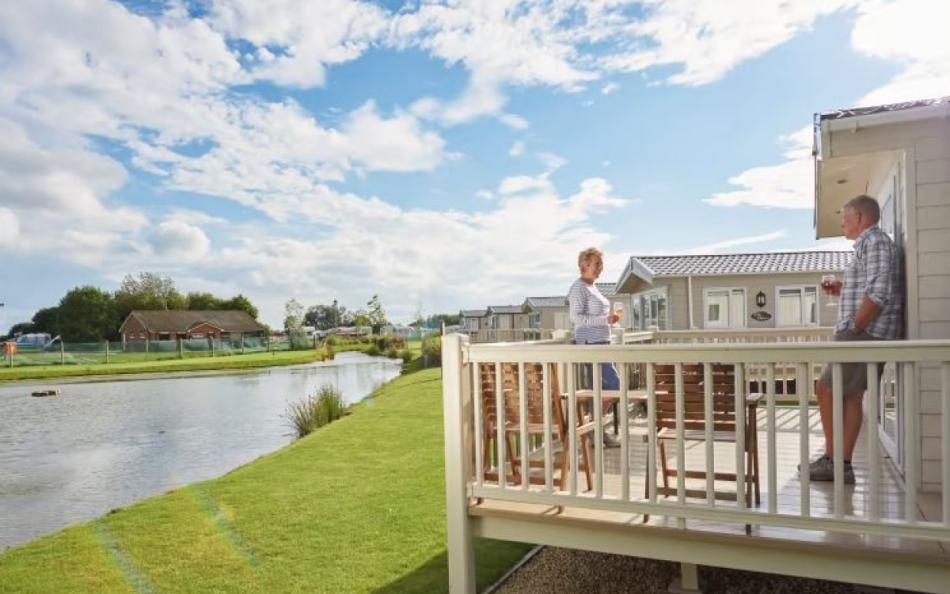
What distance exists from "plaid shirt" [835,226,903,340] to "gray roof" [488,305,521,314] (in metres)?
45.2

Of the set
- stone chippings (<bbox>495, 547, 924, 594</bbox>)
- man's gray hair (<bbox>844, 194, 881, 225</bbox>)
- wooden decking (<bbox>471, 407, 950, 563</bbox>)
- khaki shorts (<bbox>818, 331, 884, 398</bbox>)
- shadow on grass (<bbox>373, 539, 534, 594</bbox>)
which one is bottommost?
shadow on grass (<bbox>373, 539, 534, 594</bbox>)

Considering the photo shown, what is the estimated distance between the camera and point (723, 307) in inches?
736

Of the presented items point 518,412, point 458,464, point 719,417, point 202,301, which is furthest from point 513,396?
point 202,301

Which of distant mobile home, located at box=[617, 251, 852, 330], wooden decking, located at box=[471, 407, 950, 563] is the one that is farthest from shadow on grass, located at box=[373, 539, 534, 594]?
distant mobile home, located at box=[617, 251, 852, 330]

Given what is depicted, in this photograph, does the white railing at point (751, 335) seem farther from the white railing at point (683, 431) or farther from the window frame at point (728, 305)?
the window frame at point (728, 305)

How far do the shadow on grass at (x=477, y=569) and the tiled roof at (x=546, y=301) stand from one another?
106 ft

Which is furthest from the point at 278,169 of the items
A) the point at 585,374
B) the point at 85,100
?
the point at 585,374

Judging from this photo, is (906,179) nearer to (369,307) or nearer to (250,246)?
(250,246)

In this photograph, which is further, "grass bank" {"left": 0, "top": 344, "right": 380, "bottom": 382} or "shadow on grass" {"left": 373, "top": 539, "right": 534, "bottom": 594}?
"grass bank" {"left": 0, "top": 344, "right": 380, "bottom": 382}

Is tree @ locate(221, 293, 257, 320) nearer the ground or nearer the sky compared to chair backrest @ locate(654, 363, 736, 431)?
nearer the sky

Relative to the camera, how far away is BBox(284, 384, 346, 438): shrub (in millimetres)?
14461

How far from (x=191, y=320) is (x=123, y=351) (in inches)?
904

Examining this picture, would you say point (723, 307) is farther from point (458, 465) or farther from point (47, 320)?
point (47, 320)

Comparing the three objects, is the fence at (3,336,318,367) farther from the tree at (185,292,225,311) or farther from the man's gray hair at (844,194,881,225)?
the man's gray hair at (844,194,881,225)
